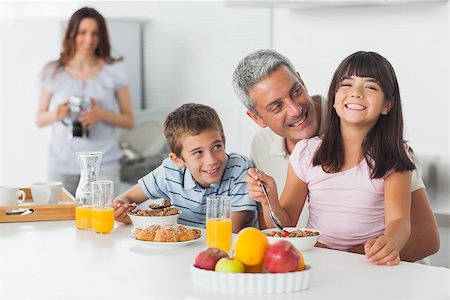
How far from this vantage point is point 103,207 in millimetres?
2506

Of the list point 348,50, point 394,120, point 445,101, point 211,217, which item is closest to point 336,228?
point 394,120

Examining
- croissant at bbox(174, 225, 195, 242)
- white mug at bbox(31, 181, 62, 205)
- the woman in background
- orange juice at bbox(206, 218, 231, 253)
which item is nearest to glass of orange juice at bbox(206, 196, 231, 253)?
orange juice at bbox(206, 218, 231, 253)

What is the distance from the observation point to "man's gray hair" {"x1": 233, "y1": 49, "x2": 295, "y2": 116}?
108 inches

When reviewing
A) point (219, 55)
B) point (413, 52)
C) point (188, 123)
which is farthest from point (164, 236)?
point (219, 55)

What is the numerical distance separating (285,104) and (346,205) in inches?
16.1

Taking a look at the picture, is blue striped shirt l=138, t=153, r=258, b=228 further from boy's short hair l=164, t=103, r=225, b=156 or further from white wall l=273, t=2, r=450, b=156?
white wall l=273, t=2, r=450, b=156

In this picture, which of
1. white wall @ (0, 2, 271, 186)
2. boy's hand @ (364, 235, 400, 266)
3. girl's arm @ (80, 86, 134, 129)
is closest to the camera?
boy's hand @ (364, 235, 400, 266)

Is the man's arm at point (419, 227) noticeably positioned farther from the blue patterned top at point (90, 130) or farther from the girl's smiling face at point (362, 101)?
the blue patterned top at point (90, 130)

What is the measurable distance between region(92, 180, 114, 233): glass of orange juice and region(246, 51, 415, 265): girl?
42 cm

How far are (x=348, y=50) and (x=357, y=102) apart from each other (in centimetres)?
150

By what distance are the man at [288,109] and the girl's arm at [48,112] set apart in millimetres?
1890

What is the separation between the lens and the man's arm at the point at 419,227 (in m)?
2.66

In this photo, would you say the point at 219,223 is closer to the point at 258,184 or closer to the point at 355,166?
the point at 258,184

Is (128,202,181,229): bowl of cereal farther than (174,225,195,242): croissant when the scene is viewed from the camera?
Yes
